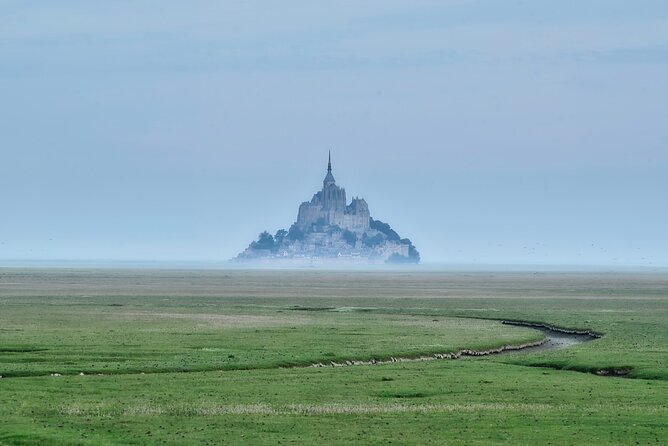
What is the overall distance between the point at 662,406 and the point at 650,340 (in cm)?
3570

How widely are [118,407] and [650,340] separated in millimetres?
46579

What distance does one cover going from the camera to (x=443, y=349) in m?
72.1

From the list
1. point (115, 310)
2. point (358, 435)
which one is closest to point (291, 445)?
point (358, 435)

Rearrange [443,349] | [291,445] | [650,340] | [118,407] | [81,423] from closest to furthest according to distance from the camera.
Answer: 1. [291,445]
2. [81,423]
3. [118,407]
4. [443,349]
5. [650,340]

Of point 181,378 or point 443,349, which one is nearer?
point 181,378

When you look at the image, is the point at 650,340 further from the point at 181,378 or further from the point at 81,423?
the point at 81,423

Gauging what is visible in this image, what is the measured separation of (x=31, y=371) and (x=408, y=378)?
17995mm

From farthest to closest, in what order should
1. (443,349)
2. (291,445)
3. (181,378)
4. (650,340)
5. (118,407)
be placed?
(650,340) < (443,349) < (181,378) < (118,407) < (291,445)

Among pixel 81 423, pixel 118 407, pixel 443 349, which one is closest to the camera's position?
pixel 81 423

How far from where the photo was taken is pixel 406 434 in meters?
37.8

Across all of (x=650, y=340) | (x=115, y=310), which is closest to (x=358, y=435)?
(x=650, y=340)

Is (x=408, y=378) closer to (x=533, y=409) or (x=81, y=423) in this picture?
(x=533, y=409)

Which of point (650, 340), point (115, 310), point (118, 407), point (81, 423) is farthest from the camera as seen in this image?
point (115, 310)

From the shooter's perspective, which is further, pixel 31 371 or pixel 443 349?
pixel 443 349
